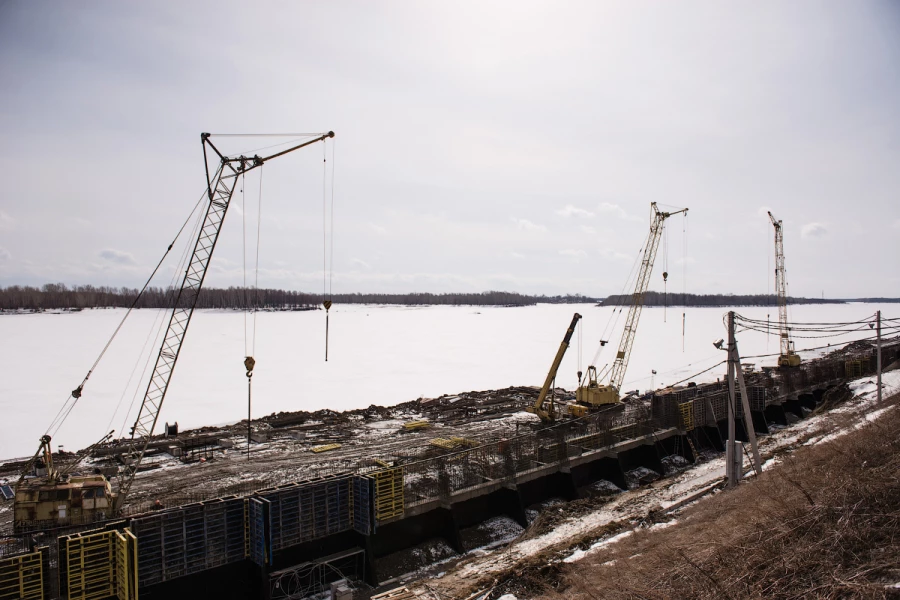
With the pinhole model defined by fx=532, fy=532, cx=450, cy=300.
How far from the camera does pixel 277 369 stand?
57.5 metres

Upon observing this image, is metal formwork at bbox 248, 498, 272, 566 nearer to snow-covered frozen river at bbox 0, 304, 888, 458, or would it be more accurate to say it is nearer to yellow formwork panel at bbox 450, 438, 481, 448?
yellow formwork panel at bbox 450, 438, 481, 448

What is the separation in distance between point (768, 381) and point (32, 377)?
6131 cm

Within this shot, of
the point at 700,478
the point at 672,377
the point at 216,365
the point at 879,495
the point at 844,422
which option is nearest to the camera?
the point at 879,495

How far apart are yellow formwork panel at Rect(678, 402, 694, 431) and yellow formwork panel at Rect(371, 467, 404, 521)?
1948cm

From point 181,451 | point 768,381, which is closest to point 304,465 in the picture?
point 181,451

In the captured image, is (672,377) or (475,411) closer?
(475,411)

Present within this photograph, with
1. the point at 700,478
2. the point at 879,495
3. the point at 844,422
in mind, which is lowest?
the point at 700,478

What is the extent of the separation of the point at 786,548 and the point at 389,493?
11626mm

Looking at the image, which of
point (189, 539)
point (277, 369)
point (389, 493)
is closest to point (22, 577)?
point (189, 539)

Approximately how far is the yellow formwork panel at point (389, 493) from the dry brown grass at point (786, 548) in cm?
598

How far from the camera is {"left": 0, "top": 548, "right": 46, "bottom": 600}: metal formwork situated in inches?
488

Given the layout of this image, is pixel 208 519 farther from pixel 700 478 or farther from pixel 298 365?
pixel 298 365

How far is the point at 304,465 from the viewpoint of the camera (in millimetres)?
25953

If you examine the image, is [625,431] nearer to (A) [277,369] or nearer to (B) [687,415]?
(B) [687,415]
